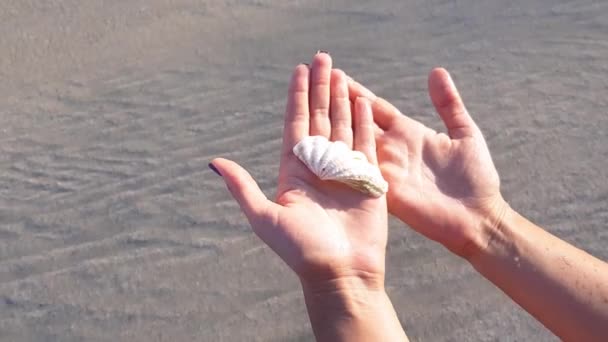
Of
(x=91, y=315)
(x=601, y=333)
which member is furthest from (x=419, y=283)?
(x=91, y=315)

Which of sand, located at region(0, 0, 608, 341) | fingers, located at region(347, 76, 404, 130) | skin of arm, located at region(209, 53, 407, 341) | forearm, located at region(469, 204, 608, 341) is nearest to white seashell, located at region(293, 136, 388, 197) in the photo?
skin of arm, located at region(209, 53, 407, 341)

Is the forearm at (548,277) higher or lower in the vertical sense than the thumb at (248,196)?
lower

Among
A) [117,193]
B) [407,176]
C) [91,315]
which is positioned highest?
[407,176]

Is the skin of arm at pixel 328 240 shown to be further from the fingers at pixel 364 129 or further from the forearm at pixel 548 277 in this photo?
the forearm at pixel 548 277

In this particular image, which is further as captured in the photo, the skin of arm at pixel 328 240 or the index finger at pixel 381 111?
the index finger at pixel 381 111

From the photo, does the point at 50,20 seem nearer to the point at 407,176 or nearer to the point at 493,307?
the point at 407,176

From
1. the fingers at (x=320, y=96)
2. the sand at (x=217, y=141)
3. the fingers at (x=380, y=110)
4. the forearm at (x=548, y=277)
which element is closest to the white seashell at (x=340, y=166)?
the fingers at (x=320, y=96)

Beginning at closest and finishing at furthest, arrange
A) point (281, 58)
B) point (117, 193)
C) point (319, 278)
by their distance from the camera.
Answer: point (319, 278)
point (117, 193)
point (281, 58)
